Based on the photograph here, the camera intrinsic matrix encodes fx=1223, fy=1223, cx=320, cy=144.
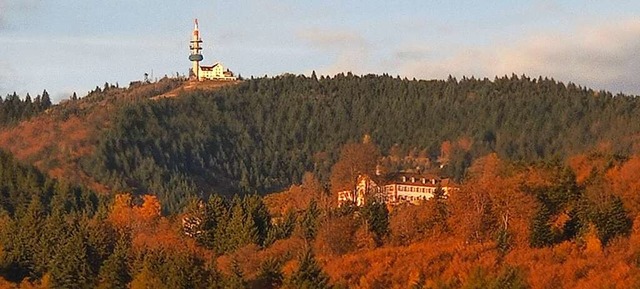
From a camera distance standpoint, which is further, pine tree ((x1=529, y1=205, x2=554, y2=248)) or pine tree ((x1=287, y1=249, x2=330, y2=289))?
pine tree ((x1=529, y1=205, x2=554, y2=248))

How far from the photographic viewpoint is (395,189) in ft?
367

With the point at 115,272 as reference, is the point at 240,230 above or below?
above

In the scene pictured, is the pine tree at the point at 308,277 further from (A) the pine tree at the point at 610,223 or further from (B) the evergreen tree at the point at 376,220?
(A) the pine tree at the point at 610,223

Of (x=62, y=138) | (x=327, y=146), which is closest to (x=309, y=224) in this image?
(x=62, y=138)

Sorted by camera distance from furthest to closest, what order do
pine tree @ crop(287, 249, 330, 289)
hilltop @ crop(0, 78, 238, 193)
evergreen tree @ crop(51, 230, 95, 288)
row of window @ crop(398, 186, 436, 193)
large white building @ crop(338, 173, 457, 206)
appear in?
hilltop @ crop(0, 78, 238, 193), row of window @ crop(398, 186, 436, 193), large white building @ crop(338, 173, 457, 206), evergreen tree @ crop(51, 230, 95, 288), pine tree @ crop(287, 249, 330, 289)

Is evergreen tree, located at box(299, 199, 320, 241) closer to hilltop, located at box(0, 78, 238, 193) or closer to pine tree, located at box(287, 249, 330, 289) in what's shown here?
pine tree, located at box(287, 249, 330, 289)

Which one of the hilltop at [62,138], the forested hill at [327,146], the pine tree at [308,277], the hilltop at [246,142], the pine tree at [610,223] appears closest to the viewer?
the pine tree at [308,277]

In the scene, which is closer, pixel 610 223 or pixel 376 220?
pixel 610 223

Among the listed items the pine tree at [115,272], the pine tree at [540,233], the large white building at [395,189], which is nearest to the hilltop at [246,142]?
the large white building at [395,189]

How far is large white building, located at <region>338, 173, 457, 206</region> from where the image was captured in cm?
9400

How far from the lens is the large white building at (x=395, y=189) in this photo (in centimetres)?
9400

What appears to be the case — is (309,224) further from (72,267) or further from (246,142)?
(246,142)

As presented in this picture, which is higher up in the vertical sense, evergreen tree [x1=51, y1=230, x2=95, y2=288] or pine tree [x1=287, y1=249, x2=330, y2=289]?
pine tree [x1=287, y1=249, x2=330, y2=289]

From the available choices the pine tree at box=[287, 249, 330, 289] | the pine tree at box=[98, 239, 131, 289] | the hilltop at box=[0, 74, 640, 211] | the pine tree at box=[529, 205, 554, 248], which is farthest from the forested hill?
the pine tree at box=[287, 249, 330, 289]
